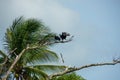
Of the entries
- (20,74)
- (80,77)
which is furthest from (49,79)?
(80,77)

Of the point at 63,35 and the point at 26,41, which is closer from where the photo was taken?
the point at 63,35

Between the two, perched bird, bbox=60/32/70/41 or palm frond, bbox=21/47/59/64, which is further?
palm frond, bbox=21/47/59/64

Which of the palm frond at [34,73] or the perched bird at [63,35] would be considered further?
the palm frond at [34,73]

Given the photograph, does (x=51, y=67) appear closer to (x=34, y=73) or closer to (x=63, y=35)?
(x=34, y=73)

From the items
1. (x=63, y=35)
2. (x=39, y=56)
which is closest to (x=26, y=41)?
(x=39, y=56)

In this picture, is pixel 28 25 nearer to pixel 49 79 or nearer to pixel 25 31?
pixel 25 31

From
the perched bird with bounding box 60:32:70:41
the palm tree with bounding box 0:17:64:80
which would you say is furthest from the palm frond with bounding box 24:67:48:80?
the perched bird with bounding box 60:32:70:41

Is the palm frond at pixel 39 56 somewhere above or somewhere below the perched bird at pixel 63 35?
below

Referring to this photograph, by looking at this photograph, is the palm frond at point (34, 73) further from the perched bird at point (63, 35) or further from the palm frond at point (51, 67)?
the perched bird at point (63, 35)

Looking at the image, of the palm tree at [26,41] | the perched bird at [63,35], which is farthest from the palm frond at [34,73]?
the perched bird at [63,35]

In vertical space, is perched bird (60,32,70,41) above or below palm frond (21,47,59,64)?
above

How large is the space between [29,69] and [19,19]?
2.94 meters

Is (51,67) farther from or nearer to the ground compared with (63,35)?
nearer to the ground

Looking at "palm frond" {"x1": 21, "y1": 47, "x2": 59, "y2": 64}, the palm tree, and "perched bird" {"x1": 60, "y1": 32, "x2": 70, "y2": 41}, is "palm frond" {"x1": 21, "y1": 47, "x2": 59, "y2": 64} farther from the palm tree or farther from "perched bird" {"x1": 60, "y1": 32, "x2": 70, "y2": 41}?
"perched bird" {"x1": 60, "y1": 32, "x2": 70, "y2": 41}
